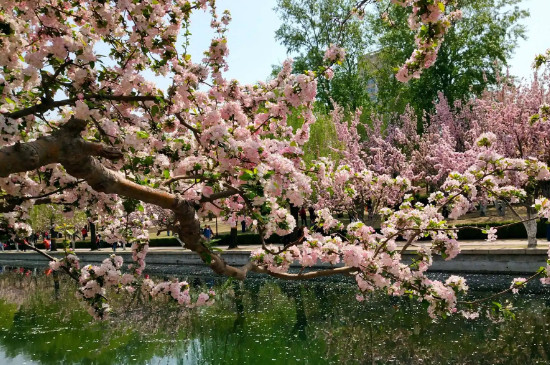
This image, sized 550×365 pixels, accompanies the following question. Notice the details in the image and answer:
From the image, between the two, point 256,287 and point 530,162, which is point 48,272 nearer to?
point 256,287

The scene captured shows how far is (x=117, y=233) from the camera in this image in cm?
747

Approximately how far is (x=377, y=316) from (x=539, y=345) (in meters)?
4.26

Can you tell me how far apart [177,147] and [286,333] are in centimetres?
883

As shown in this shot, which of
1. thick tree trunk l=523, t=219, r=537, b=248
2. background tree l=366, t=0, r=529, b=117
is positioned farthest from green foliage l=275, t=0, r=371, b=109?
thick tree trunk l=523, t=219, r=537, b=248

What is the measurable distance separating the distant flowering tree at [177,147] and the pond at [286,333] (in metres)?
5.40

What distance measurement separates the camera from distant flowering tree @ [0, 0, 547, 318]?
4172 millimetres

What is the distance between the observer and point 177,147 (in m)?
5.43

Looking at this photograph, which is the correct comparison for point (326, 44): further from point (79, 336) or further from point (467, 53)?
point (79, 336)

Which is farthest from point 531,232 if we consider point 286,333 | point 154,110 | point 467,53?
point 467,53

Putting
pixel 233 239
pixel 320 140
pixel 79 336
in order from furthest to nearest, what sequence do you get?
1. pixel 320 140
2. pixel 233 239
3. pixel 79 336

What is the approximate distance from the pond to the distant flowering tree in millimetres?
Answer: 5400

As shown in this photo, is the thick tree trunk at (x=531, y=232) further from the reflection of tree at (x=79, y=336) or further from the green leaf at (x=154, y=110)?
the green leaf at (x=154, y=110)

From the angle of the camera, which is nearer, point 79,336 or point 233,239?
point 79,336

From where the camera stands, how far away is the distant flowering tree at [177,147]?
4.17 metres
